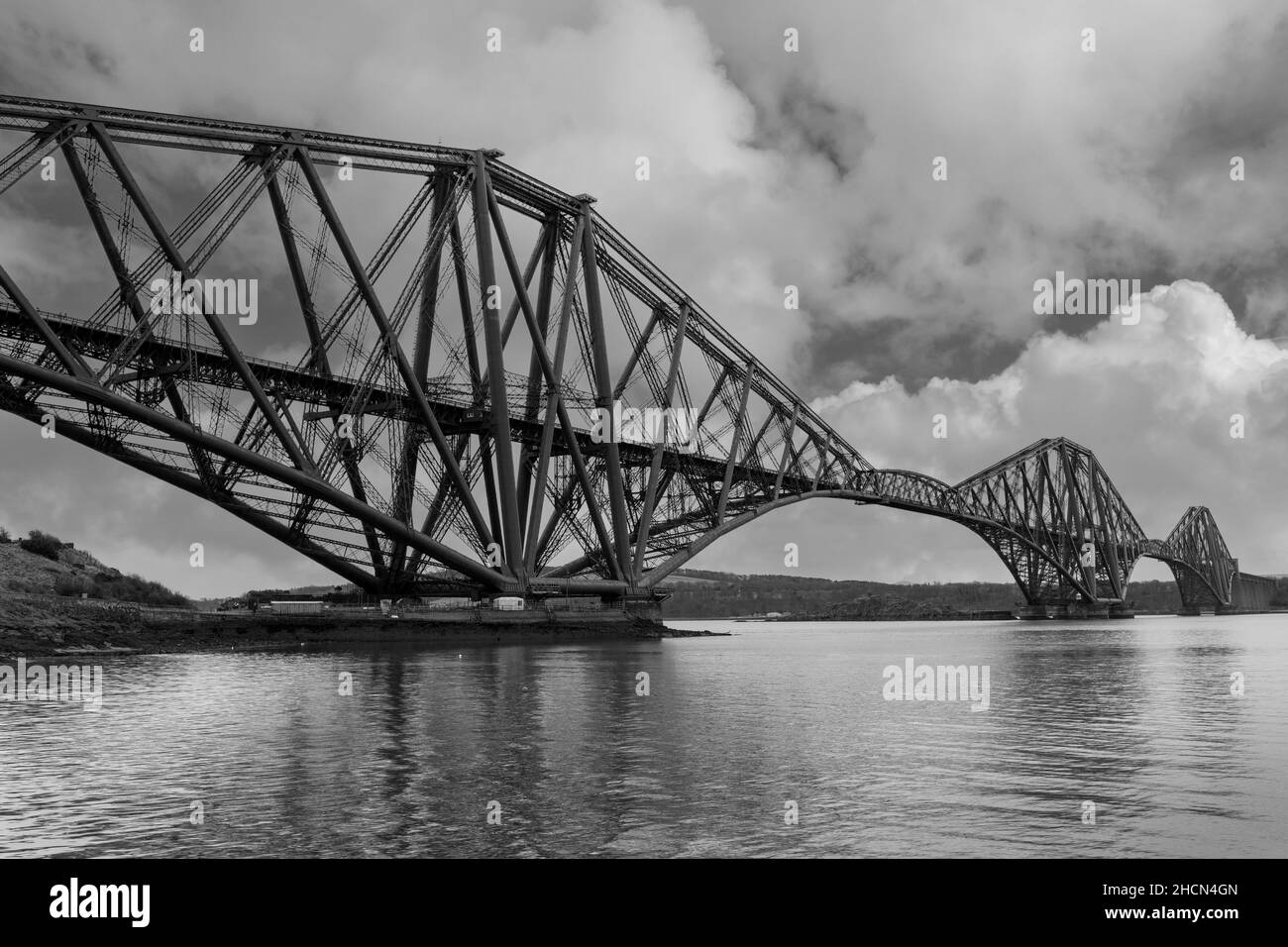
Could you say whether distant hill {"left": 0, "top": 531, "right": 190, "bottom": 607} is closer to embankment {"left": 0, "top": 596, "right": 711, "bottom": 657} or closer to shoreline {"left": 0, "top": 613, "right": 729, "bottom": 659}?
embankment {"left": 0, "top": 596, "right": 711, "bottom": 657}

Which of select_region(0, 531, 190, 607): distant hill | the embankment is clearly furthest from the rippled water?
select_region(0, 531, 190, 607): distant hill

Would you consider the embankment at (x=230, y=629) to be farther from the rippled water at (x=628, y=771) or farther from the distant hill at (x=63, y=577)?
the rippled water at (x=628, y=771)

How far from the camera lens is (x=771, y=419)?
112125 mm

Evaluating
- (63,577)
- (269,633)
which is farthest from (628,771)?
(63,577)

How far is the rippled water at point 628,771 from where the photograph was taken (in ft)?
46.2

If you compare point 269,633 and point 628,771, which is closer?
point 628,771

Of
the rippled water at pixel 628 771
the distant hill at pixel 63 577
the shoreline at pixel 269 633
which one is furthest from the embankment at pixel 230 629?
the rippled water at pixel 628 771

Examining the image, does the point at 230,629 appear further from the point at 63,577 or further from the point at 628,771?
the point at 628,771

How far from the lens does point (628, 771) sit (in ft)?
63.3

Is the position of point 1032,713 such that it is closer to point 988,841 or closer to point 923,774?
point 923,774

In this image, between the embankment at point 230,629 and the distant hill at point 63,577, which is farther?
the distant hill at point 63,577

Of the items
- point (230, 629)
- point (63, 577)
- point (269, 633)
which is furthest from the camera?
point (63, 577)

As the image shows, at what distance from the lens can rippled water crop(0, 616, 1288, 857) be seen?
14.1 meters
